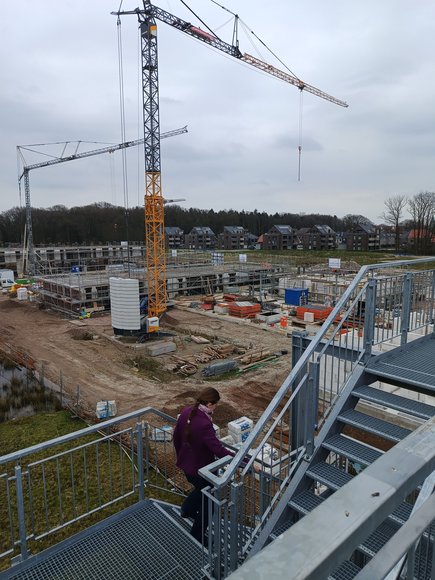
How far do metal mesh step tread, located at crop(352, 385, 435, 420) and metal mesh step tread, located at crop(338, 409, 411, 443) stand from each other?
0.17m

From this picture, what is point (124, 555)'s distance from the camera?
150 inches

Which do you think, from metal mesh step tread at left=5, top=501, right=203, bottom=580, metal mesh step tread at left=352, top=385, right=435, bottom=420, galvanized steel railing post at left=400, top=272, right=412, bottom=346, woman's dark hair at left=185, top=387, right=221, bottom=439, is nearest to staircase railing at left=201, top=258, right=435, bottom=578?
Result: galvanized steel railing post at left=400, top=272, right=412, bottom=346

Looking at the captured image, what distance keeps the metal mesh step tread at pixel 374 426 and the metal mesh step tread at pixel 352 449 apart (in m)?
0.17

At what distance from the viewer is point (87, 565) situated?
12.1ft

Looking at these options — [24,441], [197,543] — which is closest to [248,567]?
[197,543]

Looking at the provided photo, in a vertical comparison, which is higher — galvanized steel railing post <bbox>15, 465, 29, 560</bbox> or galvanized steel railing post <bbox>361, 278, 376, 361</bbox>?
galvanized steel railing post <bbox>361, 278, 376, 361</bbox>

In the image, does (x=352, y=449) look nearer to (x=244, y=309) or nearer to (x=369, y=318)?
(x=369, y=318)

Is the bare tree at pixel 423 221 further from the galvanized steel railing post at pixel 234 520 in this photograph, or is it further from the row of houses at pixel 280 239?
the galvanized steel railing post at pixel 234 520

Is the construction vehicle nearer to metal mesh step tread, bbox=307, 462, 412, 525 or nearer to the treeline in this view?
metal mesh step tread, bbox=307, 462, 412, 525

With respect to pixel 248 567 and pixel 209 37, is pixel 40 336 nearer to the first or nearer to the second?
pixel 248 567

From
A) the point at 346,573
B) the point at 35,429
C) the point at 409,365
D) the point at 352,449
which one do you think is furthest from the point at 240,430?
the point at 346,573

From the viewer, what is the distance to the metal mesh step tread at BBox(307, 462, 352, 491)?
3.47 metres

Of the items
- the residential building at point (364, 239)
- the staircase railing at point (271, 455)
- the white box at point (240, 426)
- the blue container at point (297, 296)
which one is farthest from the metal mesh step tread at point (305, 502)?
Answer: the residential building at point (364, 239)

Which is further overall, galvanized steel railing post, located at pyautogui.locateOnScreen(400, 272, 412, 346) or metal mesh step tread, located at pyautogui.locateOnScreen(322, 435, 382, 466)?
galvanized steel railing post, located at pyautogui.locateOnScreen(400, 272, 412, 346)
